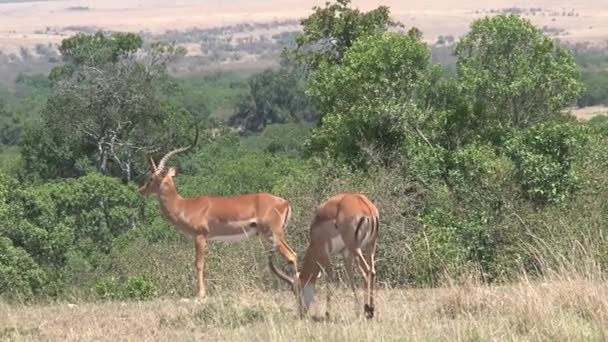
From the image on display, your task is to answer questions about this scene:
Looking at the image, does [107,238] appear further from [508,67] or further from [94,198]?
[508,67]

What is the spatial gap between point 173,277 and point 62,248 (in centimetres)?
1224

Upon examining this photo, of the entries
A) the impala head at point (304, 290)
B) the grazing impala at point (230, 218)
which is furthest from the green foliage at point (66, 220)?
the impala head at point (304, 290)

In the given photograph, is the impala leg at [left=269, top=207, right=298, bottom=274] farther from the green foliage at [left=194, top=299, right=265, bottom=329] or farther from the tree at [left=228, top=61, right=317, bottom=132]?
the tree at [left=228, top=61, right=317, bottom=132]

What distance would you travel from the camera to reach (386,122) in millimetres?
21797

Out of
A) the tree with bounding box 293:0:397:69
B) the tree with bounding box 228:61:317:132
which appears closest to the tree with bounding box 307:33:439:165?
the tree with bounding box 293:0:397:69

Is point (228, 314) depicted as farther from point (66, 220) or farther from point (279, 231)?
point (66, 220)

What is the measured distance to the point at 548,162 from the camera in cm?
1816

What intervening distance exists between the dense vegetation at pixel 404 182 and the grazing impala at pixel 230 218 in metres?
0.48

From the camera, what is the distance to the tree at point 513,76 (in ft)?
72.8

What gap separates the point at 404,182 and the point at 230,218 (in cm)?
753

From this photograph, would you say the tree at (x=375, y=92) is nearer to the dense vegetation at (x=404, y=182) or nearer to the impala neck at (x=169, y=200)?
the dense vegetation at (x=404, y=182)

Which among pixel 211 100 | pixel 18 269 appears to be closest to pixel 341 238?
pixel 18 269

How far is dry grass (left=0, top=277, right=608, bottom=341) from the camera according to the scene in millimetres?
7512

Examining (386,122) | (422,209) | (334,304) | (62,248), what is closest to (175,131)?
(62,248)
